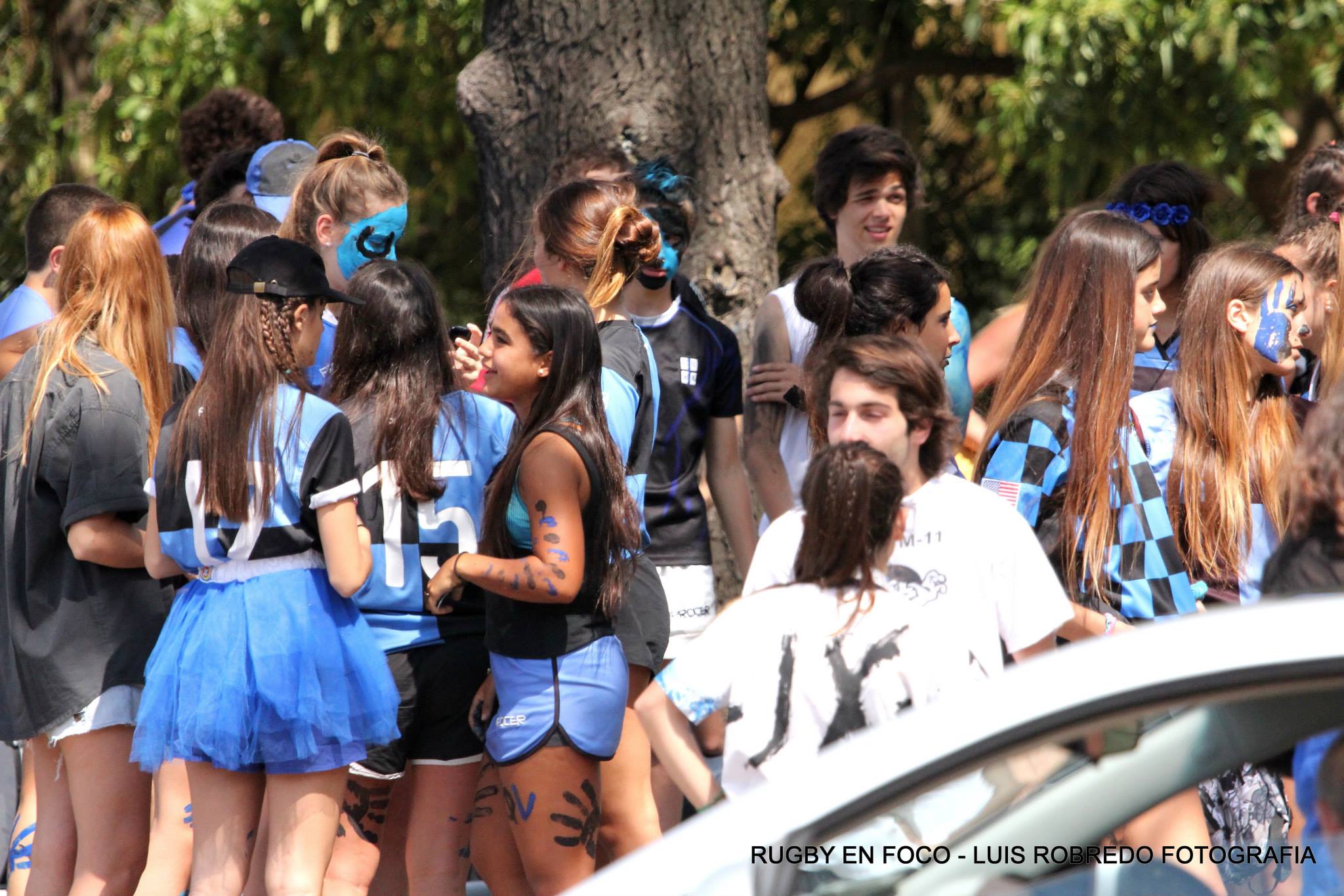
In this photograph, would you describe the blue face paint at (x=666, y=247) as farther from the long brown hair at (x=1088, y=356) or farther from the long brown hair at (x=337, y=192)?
the long brown hair at (x=1088, y=356)

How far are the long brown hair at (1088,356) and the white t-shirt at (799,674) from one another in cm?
84

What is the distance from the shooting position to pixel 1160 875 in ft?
6.39

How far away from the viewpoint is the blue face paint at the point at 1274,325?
3.61 m

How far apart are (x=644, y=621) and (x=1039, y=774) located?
75.7 inches

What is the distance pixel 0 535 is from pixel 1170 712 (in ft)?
10.4

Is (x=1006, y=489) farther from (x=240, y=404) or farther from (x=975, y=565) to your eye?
(x=240, y=404)

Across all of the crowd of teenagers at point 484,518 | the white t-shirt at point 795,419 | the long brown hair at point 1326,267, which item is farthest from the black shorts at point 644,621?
the long brown hair at point 1326,267

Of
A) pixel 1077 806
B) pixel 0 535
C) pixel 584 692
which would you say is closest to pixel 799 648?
pixel 1077 806

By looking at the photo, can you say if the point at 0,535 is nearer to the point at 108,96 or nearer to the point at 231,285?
the point at 231,285

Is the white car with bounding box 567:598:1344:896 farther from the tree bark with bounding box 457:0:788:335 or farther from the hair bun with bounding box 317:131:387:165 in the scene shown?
the tree bark with bounding box 457:0:788:335

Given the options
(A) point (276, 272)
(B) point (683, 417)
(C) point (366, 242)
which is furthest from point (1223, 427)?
(C) point (366, 242)

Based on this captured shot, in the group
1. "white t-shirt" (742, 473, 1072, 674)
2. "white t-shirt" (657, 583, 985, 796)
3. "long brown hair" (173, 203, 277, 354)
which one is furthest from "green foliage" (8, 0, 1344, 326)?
"white t-shirt" (657, 583, 985, 796)

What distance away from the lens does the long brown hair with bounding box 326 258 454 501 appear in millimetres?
3518

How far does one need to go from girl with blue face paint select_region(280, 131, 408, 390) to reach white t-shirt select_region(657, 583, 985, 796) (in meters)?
2.01
